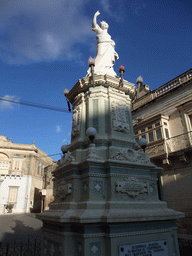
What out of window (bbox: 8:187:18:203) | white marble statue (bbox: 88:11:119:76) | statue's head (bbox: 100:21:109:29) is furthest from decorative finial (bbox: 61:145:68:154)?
window (bbox: 8:187:18:203)

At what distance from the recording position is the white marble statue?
24.8 feet

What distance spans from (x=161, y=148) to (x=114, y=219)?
9.47 metres

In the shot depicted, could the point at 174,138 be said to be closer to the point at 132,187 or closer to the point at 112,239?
the point at 132,187

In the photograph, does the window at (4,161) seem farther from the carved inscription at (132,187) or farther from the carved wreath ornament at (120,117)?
the carved inscription at (132,187)

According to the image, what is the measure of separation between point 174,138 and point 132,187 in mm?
8617

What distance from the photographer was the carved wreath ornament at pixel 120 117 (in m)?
6.19

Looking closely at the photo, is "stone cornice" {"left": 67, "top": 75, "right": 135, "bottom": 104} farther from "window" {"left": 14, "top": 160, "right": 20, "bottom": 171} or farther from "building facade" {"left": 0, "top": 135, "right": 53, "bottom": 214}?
"window" {"left": 14, "top": 160, "right": 20, "bottom": 171}

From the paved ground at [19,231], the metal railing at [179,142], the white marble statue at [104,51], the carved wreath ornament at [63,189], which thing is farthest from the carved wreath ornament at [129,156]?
the paved ground at [19,231]

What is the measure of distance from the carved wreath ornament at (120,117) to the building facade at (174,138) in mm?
4809

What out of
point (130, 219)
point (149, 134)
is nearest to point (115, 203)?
point (130, 219)

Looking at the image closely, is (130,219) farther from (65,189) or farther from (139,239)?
(65,189)

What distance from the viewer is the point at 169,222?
5.24 meters

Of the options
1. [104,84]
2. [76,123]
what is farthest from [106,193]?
[104,84]

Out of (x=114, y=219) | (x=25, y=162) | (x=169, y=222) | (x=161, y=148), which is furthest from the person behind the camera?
(x=25, y=162)
